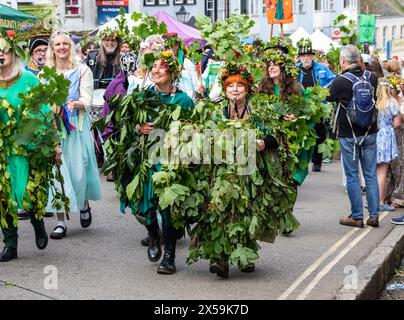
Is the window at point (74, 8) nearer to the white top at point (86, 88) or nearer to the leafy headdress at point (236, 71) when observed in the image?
the white top at point (86, 88)

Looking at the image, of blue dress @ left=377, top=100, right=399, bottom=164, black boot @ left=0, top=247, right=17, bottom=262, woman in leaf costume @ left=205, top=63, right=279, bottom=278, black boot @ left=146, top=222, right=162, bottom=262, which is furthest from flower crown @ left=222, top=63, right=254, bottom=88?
blue dress @ left=377, top=100, right=399, bottom=164

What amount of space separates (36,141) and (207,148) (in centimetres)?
162

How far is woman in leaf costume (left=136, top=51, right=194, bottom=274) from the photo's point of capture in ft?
26.2

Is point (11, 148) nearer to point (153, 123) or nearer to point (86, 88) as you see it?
point (153, 123)

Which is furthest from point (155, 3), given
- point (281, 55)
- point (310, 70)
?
point (281, 55)

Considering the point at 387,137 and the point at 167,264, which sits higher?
the point at 387,137

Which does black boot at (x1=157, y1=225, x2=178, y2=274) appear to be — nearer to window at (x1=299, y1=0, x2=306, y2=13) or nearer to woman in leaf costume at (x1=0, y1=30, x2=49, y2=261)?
woman in leaf costume at (x1=0, y1=30, x2=49, y2=261)

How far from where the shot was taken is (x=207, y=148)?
7602mm

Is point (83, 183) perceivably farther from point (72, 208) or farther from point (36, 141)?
point (36, 141)

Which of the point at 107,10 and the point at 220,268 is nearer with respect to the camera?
the point at 220,268

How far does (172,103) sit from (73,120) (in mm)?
2079

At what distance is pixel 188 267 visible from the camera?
331 inches

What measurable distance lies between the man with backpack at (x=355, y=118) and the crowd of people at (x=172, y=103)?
0.4 inches

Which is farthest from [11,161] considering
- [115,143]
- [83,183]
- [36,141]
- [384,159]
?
[384,159]
